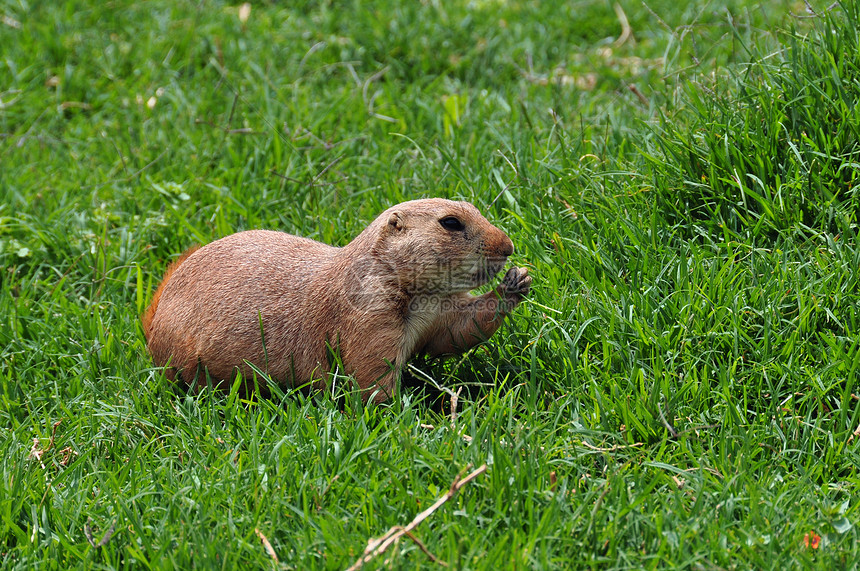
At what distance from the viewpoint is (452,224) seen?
11.9 ft

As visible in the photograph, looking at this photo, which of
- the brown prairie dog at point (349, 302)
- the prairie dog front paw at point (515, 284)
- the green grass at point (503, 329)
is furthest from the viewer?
the prairie dog front paw at point (515, 284)

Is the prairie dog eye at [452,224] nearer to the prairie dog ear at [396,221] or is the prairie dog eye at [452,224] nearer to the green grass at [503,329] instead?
the prairie dog ear at [396,221]

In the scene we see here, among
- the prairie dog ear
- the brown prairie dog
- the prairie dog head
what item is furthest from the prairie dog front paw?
the prairie dog ear

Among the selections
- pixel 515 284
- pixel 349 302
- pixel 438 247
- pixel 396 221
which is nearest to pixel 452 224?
pixel 438 247

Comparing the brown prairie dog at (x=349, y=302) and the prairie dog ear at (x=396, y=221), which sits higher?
the prairie dog ear at (x=396, y=221)

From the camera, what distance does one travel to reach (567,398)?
134 inches

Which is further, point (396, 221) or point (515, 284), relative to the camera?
point (515, 284)

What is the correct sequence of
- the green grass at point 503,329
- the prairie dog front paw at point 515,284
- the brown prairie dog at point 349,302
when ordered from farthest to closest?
the prairie dog front paw at point 515,284
the brown prairie dog at point 349,302
the green grass at point 503,329

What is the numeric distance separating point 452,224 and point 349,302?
0.52 meters

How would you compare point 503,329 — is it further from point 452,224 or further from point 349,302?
point 349,302

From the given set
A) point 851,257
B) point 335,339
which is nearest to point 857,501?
point 851,257

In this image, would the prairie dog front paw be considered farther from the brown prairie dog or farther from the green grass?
the green grass

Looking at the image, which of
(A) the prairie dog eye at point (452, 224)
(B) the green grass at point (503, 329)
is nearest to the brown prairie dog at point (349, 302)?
(A) the prairie dog eye at point (452, 224)

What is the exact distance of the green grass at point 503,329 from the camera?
114 inches
